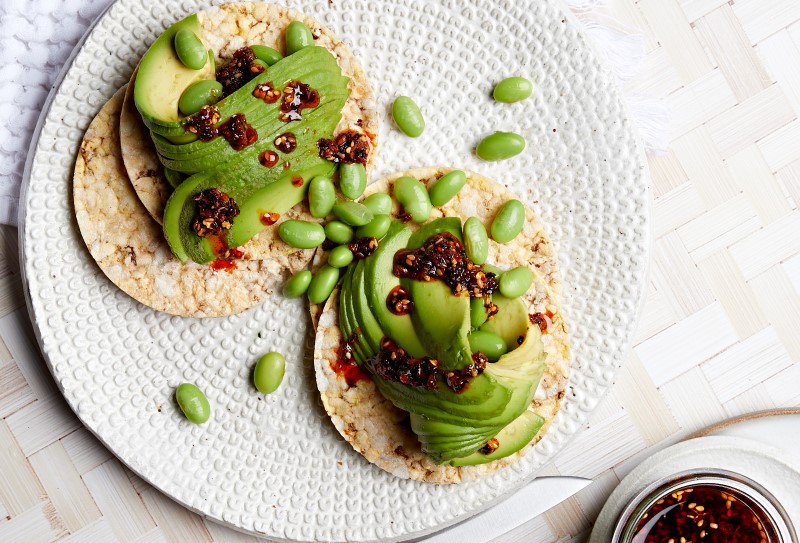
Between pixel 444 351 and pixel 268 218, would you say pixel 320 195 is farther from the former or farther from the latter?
pixel 444 351

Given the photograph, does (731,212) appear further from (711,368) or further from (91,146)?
→ (91,146)

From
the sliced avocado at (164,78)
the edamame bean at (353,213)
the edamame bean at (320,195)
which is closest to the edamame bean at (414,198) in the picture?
the edamame bean at (353,213)

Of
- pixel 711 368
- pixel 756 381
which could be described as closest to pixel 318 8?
pixel 711 368

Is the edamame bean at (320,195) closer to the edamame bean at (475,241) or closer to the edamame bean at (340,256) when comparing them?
the edamame bean at (340,256)

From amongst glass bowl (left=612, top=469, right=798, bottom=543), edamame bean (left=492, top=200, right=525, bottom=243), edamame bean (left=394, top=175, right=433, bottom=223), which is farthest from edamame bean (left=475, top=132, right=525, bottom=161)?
glass bowl (left=612, top=469, right=798, bottom=543)

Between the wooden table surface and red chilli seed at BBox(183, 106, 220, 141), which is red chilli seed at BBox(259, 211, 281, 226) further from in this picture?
the wooden table surface

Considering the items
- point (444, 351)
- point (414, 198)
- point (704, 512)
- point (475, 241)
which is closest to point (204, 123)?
point (414, 198)

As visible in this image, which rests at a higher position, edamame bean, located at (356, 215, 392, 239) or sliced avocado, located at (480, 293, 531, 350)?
edamame bean, located at (356, 215, 392, 239)
